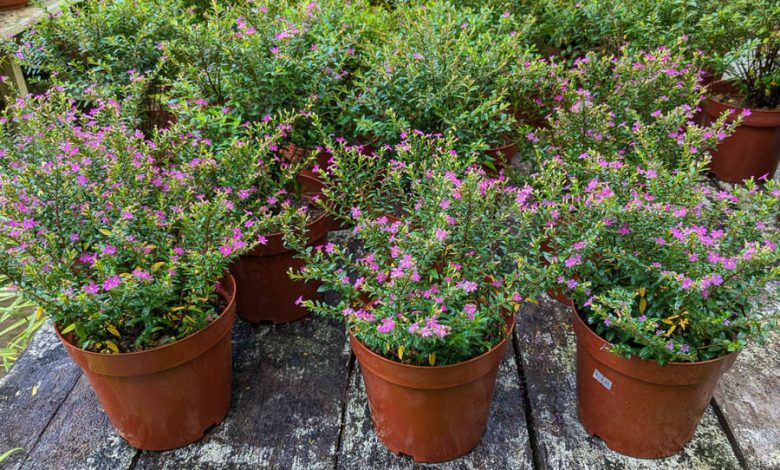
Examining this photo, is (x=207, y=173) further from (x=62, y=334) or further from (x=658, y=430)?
(x=658, y=430)

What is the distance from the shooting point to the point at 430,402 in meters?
1.53

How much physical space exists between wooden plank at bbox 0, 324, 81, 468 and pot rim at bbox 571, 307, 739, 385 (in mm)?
1626

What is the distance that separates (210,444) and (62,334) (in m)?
0.51

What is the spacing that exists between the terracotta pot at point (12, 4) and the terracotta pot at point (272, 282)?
2.92 meters

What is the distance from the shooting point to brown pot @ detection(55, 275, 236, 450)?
5.03ft

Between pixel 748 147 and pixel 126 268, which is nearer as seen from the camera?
pixel 126 268

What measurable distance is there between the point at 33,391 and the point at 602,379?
175 centimetres

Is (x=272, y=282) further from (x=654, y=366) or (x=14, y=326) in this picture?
(x=14, y=326)

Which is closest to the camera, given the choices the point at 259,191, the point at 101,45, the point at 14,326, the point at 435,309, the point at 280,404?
the point at 435,309

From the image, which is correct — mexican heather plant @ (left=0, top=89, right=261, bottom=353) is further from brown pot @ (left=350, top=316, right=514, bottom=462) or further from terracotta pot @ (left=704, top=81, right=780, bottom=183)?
terracotta pot @ (left=704, top=81, right=780, bottom=183)

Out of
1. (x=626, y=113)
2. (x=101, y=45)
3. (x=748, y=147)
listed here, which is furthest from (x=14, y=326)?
(x=748, y=147)

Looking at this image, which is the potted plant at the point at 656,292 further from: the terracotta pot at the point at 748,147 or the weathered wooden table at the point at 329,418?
the terracotta pot at the point at 748,147

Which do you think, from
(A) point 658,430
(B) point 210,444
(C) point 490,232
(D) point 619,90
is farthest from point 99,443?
(D) point 619,90

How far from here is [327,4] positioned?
2.59m
